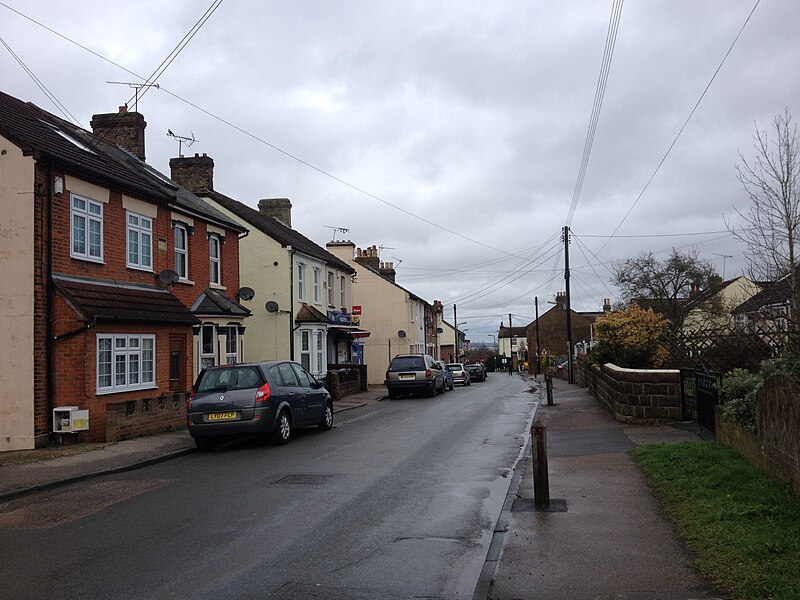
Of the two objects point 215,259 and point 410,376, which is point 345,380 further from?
point 215,259

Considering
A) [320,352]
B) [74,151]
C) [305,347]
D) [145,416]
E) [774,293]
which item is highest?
[74,151]

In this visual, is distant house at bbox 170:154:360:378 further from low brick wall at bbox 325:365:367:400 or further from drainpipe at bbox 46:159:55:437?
drainpipe at bbox 46:159:55:437

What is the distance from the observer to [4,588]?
5562 millimetres

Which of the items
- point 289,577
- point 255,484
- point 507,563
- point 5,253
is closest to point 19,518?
point 255,484

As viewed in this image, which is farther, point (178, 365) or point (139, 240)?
point (178, 365)

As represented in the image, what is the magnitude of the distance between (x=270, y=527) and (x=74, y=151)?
42.3 feet

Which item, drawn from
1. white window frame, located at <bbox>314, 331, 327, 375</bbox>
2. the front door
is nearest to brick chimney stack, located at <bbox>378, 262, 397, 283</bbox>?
white window frame, located at <bbox>314, 331, 327, 375</bbox>

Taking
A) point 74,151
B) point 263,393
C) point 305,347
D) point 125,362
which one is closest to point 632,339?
point 263,393

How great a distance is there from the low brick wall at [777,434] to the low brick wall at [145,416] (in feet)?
37.9

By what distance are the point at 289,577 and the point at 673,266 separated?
48277mm

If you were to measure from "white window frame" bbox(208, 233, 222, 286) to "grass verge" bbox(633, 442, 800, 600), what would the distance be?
16495mm

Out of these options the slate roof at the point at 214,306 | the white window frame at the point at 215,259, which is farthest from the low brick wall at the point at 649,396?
the white window frame at the point at 215,259

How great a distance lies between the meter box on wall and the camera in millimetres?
14508

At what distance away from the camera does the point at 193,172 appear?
30172 millimetres
